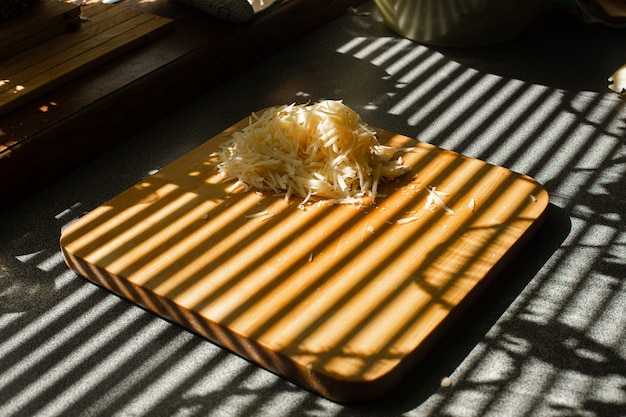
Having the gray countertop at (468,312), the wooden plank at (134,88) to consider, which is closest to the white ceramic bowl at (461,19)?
the gray countertop at (468,312)

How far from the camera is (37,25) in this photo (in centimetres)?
264

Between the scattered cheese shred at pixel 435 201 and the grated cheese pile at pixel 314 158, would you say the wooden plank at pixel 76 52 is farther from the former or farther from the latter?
the scattered cheese shred at pixel 435 201

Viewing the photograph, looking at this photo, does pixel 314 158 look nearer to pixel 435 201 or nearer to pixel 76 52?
pixel 435 201

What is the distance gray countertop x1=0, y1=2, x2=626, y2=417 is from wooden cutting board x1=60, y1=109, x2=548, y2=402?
0.06 m

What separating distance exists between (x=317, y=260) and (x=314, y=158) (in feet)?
1.12

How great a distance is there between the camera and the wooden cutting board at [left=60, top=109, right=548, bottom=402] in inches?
63.5

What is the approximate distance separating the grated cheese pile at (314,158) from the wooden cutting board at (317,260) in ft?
0.12

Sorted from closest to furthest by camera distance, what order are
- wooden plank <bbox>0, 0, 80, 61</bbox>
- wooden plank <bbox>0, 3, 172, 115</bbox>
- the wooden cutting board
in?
the wooden cutting board < wooden plank <bbox>0, 3, 172, 115</bbox> < wooden plank <bbox>0, 0, 80, 61</bbox>

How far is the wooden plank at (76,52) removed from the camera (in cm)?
244

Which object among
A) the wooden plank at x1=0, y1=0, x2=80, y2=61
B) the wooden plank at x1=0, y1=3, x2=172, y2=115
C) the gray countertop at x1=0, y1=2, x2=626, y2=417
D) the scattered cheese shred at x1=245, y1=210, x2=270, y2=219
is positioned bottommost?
the gray countertop at x1=0, y1=2, x2=626, y2=417

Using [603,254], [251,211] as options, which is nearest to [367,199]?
[251,211]

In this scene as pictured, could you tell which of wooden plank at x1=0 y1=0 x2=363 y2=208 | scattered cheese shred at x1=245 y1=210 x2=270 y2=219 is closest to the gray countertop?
wooden plank at x1=0 y1=0 x2=363 y2=208

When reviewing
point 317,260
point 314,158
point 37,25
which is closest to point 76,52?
point 37,25

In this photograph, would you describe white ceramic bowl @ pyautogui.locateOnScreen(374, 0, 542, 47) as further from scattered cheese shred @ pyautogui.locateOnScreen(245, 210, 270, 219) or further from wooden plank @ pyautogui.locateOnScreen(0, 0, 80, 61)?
scattered cheese shred @ pyautogui.locateOnScreen(245, 210, 270, 219)
